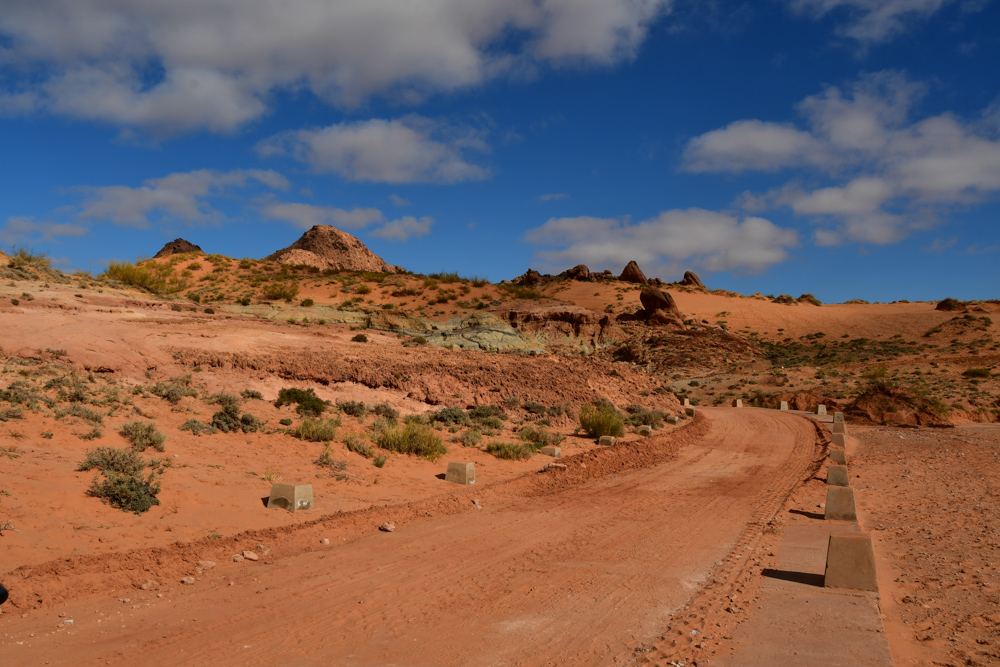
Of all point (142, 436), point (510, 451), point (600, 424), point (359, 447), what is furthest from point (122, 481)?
point (600, 424)

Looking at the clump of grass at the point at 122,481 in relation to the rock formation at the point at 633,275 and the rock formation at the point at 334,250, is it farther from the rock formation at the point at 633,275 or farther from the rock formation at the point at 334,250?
the rock formation at the point at 633,275

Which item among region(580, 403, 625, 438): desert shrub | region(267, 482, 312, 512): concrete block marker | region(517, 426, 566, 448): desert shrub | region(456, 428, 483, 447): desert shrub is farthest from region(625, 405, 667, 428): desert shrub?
region(267, 482, 312, 512): concrete block marker

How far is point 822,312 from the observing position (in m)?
70.0

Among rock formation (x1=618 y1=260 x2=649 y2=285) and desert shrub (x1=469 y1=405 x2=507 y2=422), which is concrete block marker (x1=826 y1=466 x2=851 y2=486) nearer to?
desert shrub (x1=469 y1=405 x2=507 y2=422)

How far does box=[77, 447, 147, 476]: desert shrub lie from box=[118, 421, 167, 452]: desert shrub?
3.57ft

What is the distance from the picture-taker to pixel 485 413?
60.6ft

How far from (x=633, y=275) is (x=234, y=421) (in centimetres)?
6729

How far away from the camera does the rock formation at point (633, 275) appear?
7525 cm

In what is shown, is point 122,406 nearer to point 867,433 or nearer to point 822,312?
point 867,433

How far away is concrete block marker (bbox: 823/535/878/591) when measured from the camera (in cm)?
665

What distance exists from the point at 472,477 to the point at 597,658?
285 inches

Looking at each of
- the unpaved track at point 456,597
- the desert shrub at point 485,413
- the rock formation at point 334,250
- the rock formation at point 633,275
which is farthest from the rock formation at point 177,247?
the unpaved track at point 456,597

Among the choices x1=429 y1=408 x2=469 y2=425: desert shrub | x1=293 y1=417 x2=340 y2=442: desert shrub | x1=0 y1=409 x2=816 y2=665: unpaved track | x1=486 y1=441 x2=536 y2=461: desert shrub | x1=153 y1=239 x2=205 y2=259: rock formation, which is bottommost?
x1=0 y1=409 x2=816 y2=665: unpaved track

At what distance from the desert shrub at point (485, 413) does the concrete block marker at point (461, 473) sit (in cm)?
541
